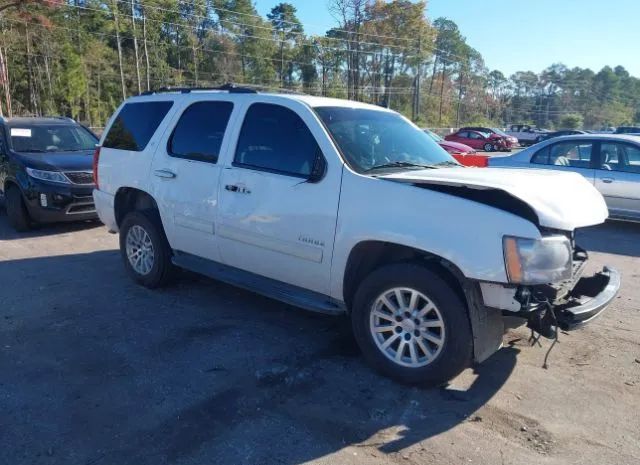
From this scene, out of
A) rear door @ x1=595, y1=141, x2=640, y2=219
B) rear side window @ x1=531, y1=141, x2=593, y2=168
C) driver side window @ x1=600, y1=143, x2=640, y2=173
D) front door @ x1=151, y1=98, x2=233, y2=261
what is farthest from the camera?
rear side window @ x1=531, y1=141, x2=593, y2=168

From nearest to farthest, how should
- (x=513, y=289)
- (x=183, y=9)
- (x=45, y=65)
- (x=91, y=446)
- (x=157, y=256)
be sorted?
1. (x=91, y=446)
2. (x=513, y=289)
3. (x=157, y=256)
4. (x=45, y=65)
5. (x=183, y=9)

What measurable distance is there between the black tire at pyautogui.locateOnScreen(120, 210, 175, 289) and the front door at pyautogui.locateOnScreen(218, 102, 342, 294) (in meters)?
0.98

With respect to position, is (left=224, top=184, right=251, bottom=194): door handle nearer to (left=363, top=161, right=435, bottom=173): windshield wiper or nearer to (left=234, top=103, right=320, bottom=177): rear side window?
(left=234, top=103, right=320, bottom=177): rear side window

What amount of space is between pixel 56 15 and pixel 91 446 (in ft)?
152

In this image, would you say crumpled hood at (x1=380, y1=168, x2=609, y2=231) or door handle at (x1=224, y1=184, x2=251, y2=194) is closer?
crumpled hood at (x1=380, y1=168, x2=609, y2=231)

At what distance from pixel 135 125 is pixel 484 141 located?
105ft

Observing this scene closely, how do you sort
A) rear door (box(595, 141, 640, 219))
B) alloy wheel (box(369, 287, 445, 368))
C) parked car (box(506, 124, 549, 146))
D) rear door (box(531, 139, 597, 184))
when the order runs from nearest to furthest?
alloy wheel (box(369, 287, 445, 368)) → rear door (box(595, 141, 640, 219)) → rear door (box(531, 139, 597, 184)) → parked car (box(506, 124, 549, 146))

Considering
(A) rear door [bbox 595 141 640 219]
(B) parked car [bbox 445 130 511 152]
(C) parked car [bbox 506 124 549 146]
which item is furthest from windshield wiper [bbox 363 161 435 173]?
(C) parked car [bbox 506 124 549 146]

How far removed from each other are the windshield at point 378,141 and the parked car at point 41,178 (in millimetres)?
5392

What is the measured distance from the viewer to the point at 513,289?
3.19m

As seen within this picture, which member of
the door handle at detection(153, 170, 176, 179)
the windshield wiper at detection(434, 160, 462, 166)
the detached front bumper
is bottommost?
the detached front bumper

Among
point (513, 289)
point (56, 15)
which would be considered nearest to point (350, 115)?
point (513, 289)

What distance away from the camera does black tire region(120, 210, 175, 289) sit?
5.39 m

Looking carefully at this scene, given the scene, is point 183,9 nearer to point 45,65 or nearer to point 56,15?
point 56,15
